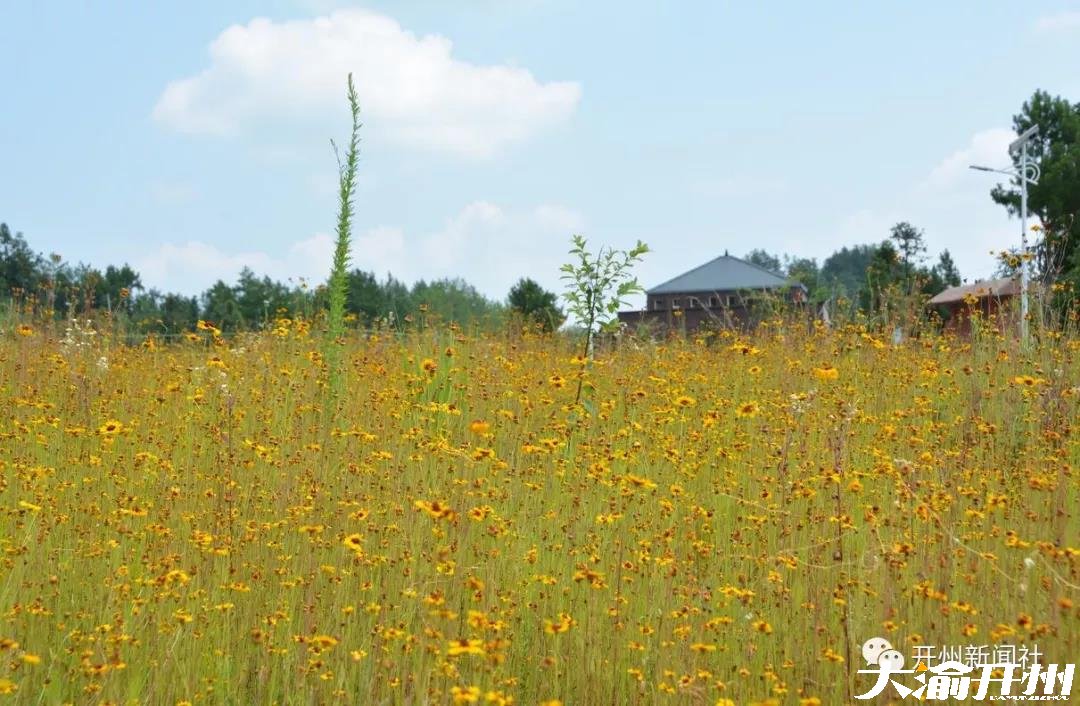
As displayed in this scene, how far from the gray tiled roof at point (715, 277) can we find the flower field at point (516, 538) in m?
46.5

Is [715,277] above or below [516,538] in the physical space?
above

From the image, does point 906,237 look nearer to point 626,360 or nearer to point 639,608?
point 626,360

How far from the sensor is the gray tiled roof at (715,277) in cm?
5272

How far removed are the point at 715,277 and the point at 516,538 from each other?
2006 inches

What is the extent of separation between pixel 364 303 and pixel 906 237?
72.5 feet

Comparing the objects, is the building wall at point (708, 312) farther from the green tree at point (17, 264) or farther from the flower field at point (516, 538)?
the green tree at point (17, 264)

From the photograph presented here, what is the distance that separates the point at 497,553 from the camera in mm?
3219

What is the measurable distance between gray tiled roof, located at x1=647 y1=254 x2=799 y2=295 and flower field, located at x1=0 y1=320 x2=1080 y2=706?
152 feet

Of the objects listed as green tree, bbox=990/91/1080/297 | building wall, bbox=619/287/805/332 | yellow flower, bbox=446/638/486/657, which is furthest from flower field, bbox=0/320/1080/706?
green tree, bbox=990/91/1080/297

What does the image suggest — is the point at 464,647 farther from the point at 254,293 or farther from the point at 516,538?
the point at 254,293

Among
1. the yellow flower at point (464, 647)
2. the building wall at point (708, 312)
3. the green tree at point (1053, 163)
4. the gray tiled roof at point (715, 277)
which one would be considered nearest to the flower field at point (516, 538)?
the yellow flower at point (464, 647)

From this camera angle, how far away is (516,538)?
12.5 ft

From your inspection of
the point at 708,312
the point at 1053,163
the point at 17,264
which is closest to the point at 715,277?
the point at 1053,163

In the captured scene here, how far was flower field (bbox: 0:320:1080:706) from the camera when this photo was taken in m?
2.79
